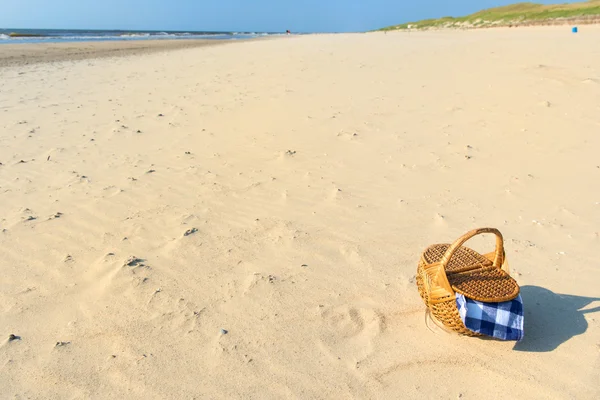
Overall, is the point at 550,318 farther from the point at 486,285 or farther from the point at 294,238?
the point at 294,238

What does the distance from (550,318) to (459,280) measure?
0.67m

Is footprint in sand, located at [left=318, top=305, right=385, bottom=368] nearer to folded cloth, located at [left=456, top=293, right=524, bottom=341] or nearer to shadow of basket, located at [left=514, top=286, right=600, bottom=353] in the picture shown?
folded cloth, located at [left=456, top=293, right=524, bottom=341]

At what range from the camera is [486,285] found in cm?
234

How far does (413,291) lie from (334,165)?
2.33 meters

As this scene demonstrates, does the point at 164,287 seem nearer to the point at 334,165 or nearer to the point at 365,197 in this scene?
the point at 365,197

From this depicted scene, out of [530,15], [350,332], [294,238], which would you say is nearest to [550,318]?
[350,332]

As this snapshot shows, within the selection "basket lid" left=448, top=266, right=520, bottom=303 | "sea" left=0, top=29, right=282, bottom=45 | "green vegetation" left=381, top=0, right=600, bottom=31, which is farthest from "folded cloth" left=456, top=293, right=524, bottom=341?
"sea" left=0, top=29, right=282, bottom=45

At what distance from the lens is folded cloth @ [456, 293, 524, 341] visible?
221 centimetres

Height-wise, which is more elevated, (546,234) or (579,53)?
(579,53)

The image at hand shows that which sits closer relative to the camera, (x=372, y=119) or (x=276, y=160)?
(x=276, y=160)

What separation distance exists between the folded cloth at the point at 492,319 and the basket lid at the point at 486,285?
0.13 ft

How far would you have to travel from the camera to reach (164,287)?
115 inches

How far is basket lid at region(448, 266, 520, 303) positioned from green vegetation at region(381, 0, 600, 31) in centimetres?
2920

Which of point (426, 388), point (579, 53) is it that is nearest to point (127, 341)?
point (426, 388)
